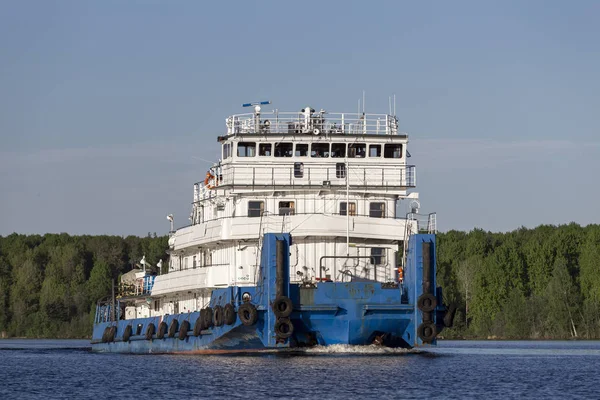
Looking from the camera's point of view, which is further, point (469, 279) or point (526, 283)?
point (469, 279)

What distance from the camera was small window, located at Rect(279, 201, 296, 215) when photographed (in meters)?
46.0

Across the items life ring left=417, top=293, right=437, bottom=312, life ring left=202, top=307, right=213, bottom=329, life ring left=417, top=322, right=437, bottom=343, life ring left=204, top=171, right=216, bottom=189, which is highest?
life ring left=204, top=171, right=216, bottom=189

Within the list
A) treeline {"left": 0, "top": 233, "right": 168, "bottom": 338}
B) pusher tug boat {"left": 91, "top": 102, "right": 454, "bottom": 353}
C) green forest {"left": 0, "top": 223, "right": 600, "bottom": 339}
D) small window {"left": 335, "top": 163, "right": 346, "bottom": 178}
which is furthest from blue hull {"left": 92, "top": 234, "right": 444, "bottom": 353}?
treeline {"left": 0, "top": 233, "right": 168, "bottom": 338}

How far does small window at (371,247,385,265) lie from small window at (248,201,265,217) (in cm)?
435

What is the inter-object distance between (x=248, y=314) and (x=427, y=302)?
580 centimetres

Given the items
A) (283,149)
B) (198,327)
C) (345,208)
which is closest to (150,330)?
(198,327)

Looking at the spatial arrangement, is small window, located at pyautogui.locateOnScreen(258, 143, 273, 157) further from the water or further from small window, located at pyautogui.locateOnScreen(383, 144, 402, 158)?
the water

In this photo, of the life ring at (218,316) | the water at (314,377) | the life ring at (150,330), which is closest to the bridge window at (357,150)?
the water at (314,377)

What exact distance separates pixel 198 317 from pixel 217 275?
1.64 m

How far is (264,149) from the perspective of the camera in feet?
155

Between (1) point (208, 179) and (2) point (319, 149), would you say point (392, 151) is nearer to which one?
(2) point (319, 149)

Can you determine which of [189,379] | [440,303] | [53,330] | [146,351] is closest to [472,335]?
[53,330]

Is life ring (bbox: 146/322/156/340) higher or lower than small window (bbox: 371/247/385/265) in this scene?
lower

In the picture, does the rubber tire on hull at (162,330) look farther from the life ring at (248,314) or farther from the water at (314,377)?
the life ring at (248,314)
